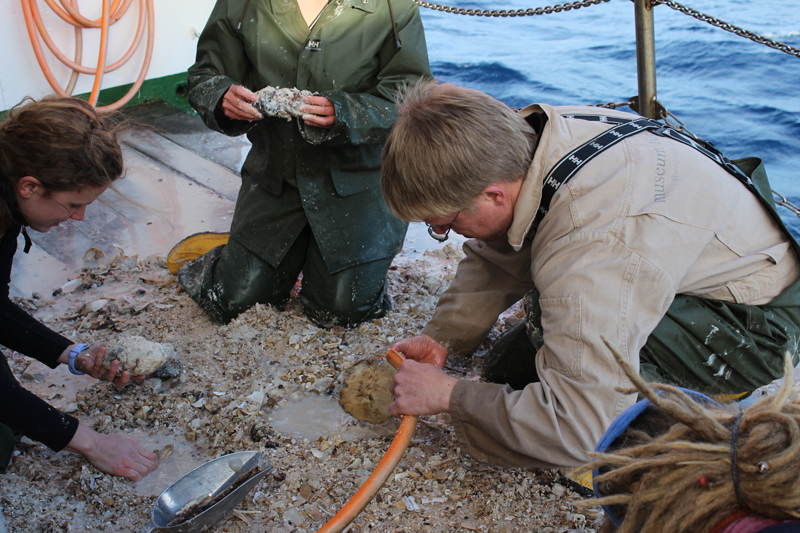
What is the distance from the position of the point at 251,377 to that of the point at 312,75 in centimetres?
118

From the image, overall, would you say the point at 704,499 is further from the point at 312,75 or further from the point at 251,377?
the point at 312,75

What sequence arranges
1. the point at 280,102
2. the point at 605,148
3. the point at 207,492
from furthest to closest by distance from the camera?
1. the point at 280,102
2. the point at 207,492
3. the point at 605,148

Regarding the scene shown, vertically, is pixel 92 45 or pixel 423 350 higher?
pixel 92 45

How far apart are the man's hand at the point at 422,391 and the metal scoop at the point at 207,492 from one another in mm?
426

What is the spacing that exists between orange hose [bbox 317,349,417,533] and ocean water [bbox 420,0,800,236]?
139 inches

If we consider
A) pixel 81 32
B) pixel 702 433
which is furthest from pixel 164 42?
pixel 702 433

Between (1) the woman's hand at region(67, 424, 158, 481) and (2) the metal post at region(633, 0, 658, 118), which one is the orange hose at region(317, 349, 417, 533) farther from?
(2) the metal post at region(633, 0, 658, 118)

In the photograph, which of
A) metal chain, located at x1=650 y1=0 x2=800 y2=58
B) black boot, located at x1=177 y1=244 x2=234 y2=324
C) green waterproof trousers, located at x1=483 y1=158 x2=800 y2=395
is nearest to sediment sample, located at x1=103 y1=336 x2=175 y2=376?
black boot, located at x1=177 y1=244 x2=234 y2=324

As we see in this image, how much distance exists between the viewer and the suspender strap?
1540 millimetres

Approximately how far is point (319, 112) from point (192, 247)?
42.2 inches

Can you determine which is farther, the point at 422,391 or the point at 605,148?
the point at 422,391

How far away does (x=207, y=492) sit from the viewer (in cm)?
165

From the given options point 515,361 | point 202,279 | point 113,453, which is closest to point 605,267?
point 515,361

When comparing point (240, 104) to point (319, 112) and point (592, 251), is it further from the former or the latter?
point (592, 251)
